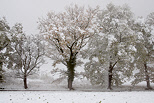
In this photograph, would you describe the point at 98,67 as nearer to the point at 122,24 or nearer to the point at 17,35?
the point at 122,24

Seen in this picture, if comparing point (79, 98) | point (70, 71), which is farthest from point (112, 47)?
point (79, 98)

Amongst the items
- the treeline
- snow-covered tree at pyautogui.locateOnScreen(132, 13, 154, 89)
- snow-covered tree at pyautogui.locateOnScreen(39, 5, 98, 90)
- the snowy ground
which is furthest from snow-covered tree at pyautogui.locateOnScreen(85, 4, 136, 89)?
the snowy ground

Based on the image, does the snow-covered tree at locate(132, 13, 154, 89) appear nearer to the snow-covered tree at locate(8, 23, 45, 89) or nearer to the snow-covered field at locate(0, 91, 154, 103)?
the snow-covered field at locate(0, 91, 154, 103)

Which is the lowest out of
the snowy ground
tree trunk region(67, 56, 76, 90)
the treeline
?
the snowy ground

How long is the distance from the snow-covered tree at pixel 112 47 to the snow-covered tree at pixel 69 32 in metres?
1.76

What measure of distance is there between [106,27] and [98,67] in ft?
21.2

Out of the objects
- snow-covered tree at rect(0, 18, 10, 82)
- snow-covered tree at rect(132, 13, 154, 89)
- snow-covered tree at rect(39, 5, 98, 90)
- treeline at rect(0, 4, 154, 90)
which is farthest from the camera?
snow-covered tree at rect(132, 13, 154, 89)

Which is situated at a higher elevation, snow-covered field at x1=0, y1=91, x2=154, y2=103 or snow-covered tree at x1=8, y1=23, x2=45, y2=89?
snow-covered tree at x1=8, y1=23, x2=45, y2=89

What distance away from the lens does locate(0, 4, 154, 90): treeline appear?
64.6ft

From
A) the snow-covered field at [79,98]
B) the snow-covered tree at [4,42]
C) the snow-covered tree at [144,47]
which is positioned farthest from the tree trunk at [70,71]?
the snow-covered tree at [144,47]

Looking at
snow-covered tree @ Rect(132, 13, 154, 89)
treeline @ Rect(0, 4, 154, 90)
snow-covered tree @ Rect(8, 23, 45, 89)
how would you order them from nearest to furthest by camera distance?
treeline @ Rect(0, 4, 154, 90) → snow-covered tree @ Rect(132, 13, 154, 89) → snow-covered tree @ Rect(8, 23, 45, 89)

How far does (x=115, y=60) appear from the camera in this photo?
62.8 feet

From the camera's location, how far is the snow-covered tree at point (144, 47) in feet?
67.3

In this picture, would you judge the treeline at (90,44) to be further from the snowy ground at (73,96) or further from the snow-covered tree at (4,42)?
the snowy ground at (73,96)
